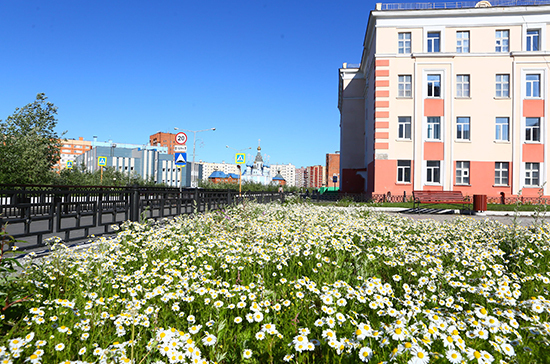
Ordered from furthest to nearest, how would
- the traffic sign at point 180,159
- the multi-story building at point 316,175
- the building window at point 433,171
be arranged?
the multi-story building at point 316,175, the building window at point 433,171, the traffic sign at point 180,159

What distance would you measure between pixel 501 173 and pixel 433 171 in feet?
18.5

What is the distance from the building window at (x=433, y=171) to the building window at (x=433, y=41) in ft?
32.8

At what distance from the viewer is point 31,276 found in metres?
4.11

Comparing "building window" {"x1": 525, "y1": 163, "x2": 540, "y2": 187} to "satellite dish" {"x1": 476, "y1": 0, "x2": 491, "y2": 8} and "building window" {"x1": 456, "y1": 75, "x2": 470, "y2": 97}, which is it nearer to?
"building window" {"x1": 456, "y1": 75, "x2": 470, "y2": 97}

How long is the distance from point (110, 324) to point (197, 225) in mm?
4224

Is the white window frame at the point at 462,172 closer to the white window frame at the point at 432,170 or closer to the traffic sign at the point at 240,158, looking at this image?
the white window frame at the point at 432,170

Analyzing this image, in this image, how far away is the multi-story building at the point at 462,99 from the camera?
27312 mm

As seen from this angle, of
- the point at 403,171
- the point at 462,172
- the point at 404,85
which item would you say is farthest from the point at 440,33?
the point at 403,171

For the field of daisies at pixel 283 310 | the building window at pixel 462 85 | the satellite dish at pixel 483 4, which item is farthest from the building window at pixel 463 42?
the field of daisies at pixel 283 310

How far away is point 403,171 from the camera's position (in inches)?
1119

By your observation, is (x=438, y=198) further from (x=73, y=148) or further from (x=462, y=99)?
(x=73, y=148)

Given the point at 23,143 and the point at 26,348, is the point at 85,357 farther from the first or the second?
the point at 23,143

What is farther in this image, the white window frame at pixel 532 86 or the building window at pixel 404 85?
the building window at pixel 404 85

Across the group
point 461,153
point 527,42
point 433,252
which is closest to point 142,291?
point 433,252
